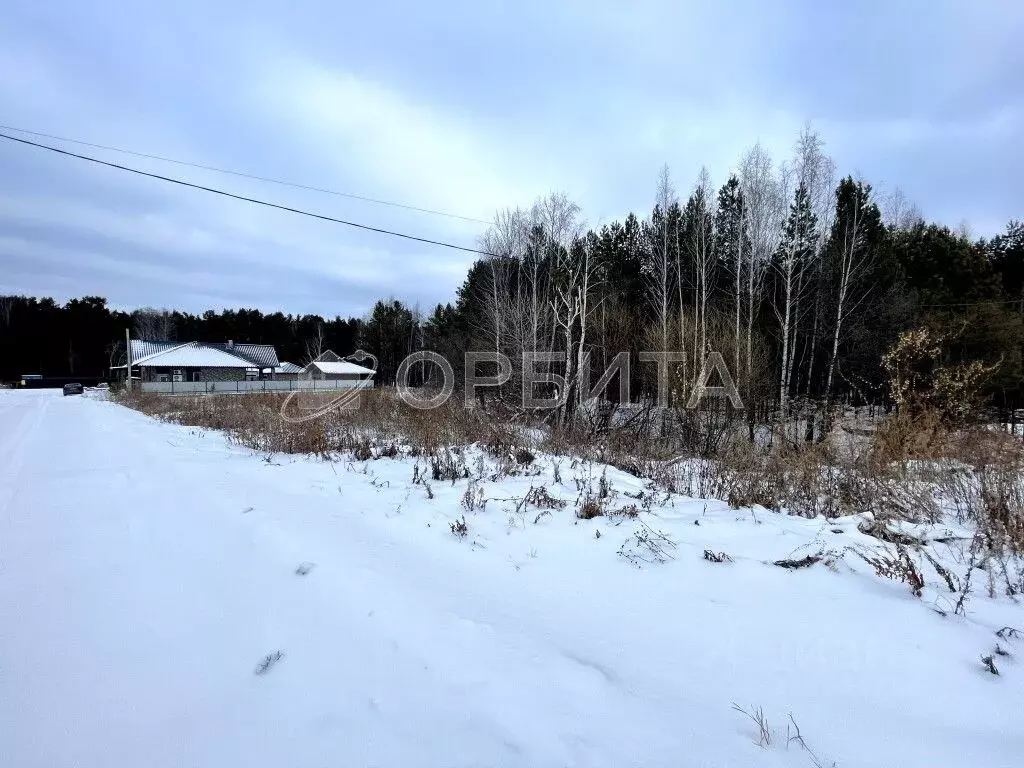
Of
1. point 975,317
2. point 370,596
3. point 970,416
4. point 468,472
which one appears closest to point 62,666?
point 370,596

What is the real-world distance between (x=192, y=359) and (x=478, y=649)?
50903 millimetres

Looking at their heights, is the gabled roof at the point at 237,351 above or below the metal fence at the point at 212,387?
above

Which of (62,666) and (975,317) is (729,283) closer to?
(975,317)

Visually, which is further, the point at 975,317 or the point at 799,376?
the point at 799,376

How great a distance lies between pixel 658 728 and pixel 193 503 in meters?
5.03

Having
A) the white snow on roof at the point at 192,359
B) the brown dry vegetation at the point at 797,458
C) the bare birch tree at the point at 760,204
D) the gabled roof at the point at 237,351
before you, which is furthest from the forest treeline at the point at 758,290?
the gabled roof at the point at 237,351

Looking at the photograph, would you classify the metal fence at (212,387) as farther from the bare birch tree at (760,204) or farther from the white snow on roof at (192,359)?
the bare birch tree at (760,204)

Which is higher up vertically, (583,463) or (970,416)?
(970,416)

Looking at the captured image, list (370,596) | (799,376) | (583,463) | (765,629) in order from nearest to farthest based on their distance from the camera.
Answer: (765,629) < (370,596) < (583,463) < (799,376)

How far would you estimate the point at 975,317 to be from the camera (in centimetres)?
1619

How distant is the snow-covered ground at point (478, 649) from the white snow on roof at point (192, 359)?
45.9m

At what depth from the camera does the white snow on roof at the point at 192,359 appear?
4222 cm

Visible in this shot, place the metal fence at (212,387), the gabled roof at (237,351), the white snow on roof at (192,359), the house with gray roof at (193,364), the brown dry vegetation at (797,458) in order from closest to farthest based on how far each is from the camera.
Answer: the brown dry vegetation at (797,458)
the metal fence at (212,387)
the white snow on roof at (192,359)
the house with gray roof at (193,364)
the gabled roof at (237,351)

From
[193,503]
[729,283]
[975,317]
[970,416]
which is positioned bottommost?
[193,503]
